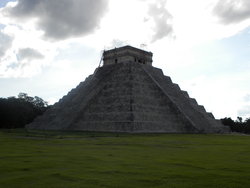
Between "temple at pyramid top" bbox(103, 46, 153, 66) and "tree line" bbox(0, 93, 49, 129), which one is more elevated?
"temple at pyramid top" bbox(103, 46, 153, 66)

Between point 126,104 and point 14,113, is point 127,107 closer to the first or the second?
point 126,104

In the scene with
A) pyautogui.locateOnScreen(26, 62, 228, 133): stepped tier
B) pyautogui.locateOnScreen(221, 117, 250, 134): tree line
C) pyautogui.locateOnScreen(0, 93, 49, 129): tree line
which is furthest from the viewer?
pyautogui.locateOnScreen(221, 117, 250, 134): tree line

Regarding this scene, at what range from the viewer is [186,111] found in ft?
159

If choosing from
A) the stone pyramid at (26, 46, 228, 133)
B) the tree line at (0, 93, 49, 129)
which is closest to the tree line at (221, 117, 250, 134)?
the stone pyramid at (26, 46, 228, 133)


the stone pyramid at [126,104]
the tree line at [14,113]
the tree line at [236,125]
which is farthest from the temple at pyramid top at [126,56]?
the tree line at [236,125]

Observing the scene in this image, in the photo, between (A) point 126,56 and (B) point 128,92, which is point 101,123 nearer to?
(B) point 128,92

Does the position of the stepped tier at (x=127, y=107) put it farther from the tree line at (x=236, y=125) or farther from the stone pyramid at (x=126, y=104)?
the tree line at (x=236, y=125)

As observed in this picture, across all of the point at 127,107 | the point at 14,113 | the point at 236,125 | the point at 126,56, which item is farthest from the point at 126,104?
the point at 236,125

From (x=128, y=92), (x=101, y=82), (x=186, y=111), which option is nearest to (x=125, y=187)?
(x=128, y=92)

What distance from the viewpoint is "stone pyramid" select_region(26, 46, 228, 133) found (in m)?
42.6

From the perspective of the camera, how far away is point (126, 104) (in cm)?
4356

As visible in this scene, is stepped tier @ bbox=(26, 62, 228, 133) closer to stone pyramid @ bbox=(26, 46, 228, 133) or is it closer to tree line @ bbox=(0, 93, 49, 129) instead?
stone pyramid @ bbox=(26, 46, 228, 133)

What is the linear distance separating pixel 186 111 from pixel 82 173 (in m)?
39.6

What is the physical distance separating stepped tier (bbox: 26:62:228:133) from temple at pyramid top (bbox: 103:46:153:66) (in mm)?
1713
